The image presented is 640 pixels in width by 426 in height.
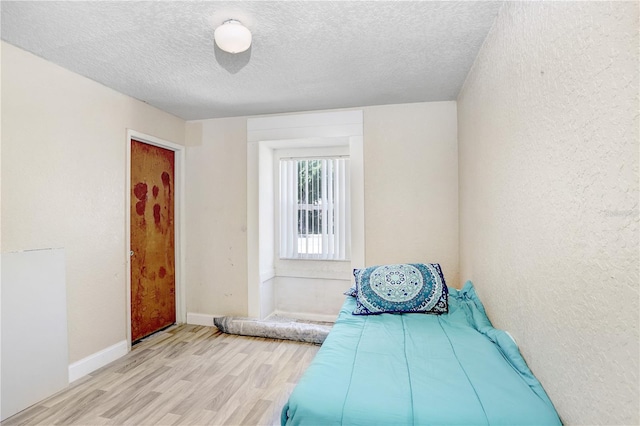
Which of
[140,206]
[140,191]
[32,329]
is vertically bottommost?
[32,329]

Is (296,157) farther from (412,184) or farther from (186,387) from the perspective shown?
(186,387)

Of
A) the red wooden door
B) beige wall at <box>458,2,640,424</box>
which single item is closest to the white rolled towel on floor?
the red wooden door

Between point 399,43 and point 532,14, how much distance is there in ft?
3.00

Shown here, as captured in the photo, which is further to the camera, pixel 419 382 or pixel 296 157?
pixel 296 157

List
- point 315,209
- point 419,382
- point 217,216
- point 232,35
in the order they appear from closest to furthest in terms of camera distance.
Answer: point 419,382, point 232,35, point 217,216, point 315,209

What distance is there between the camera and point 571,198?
1092 mm

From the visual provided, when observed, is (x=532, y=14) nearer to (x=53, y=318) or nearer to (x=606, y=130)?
(x=606, y=130)

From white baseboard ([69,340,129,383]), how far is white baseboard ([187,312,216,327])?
34.7 inches

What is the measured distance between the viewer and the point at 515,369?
1.51 meters

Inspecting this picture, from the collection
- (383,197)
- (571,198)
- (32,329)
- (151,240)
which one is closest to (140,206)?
(151,240)

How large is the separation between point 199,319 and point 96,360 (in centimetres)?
121

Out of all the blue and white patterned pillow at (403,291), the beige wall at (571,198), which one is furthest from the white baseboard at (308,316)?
the beige wall at (571,198)

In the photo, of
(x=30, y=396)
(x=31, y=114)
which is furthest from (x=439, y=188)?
(x=30, y=396)

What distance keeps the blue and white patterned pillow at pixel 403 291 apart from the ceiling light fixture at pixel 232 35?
1.83m
